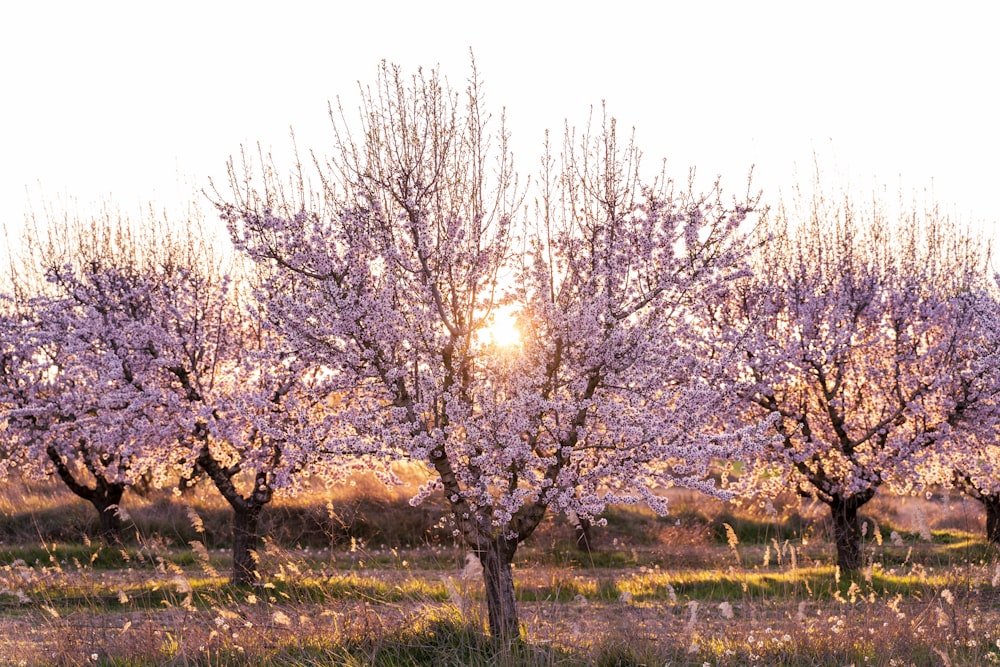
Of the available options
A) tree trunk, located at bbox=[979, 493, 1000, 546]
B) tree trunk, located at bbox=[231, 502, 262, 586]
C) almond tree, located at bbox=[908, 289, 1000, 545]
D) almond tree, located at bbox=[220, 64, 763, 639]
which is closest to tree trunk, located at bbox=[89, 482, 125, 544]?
tree trunk, located at bbox=[231, 502, 262, 586]

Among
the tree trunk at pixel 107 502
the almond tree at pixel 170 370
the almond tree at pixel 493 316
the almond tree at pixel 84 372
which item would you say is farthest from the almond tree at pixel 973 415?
the tree trunk at pixel 107 502

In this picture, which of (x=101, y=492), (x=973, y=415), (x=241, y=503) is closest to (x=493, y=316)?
(x=241, y=503)

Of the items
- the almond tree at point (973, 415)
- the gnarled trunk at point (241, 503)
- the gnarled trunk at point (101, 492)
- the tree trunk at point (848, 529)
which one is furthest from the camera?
the gnarled trunk at point (101, 492)

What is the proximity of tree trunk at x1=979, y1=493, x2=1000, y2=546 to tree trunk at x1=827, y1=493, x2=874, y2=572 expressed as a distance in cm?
704

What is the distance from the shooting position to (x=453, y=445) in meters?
11.1

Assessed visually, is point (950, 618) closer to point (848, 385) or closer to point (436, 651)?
point (436, 651)

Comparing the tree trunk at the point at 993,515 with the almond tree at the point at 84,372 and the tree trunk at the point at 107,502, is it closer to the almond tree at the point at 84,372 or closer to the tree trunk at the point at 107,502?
the almond tree at the point at 84,372

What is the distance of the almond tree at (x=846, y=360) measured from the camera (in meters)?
17.7

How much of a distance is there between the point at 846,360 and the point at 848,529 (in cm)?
357

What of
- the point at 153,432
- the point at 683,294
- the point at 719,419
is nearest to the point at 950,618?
the point at 683,294

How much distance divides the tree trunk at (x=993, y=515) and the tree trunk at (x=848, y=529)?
7.04m

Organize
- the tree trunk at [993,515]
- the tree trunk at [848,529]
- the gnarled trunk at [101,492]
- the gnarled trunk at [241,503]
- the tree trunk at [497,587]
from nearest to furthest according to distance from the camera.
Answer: the tree trunk at [497,587]
the gnarled trunk at [241,503]
the tree trunk at [848,529]
the gnarled trunk at [101,492]
the tree trunk at [993,515]

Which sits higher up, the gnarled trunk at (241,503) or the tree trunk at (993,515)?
the gnarled trunk at (241,503)

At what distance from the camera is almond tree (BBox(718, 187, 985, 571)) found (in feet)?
57.9
